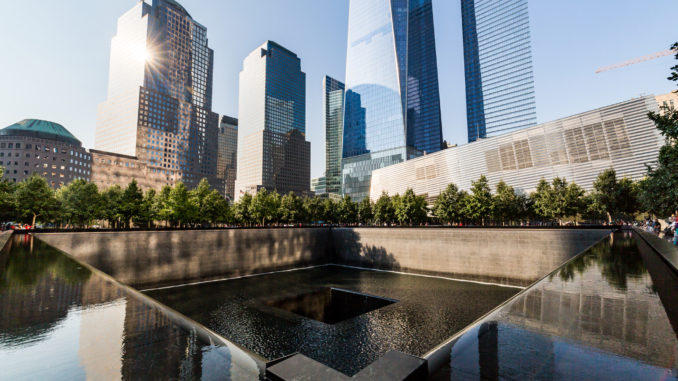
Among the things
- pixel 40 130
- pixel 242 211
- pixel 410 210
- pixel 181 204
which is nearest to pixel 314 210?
pixel 242 211

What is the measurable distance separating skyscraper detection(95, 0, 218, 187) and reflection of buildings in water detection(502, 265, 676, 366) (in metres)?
166

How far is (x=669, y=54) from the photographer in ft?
430

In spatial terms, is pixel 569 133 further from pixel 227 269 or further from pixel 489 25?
pixel 489 25

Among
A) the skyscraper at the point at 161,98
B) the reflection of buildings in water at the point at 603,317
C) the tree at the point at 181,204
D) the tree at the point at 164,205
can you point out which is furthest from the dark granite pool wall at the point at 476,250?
the skyscraper at the point at 161,98

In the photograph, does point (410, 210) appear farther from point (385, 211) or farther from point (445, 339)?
point (445, 339)

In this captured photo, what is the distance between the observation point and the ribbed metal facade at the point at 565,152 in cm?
5697

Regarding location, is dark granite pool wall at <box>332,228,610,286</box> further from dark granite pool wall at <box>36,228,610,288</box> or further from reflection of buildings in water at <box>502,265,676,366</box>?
reflection of buildings in water at <box>502,265,676,366</box>

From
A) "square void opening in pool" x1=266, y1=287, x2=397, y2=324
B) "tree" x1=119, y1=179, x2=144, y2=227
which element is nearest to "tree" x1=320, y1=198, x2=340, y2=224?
"tree" x1=119, y1=179, x2=144, y2=227

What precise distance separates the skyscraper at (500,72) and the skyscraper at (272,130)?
10718 centimetres

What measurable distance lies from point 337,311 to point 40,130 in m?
166

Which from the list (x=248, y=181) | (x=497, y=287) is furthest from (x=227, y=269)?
(x=248, y=181)

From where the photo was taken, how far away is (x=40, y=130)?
12550 cm

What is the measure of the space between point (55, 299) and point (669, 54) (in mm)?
208087

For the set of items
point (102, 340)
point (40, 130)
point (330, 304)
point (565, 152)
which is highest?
point (40, 130)
